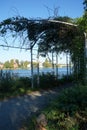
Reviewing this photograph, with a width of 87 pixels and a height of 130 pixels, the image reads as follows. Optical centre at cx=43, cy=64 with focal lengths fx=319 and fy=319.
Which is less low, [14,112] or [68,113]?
[68,113]

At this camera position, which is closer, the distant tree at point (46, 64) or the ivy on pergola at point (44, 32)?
the ivy on pergola at point (44, 32)

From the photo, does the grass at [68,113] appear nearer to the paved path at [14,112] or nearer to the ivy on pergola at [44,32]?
the paved path at [14,112]

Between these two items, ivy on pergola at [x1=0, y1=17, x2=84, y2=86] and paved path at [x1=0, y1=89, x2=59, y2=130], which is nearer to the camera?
paved path at [x1=0, y1=89, x2=59, y2=130]

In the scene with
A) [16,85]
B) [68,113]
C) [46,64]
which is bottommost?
[68,113]

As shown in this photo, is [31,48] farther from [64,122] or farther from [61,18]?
[64,122]

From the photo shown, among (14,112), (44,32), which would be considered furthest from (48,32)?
(14,112)

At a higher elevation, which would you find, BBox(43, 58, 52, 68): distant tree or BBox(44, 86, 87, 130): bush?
BBox(43, 58, 52, 68): distant tree

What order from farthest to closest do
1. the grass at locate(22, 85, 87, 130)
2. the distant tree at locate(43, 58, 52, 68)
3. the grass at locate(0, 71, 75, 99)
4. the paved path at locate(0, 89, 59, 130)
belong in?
the distant tree at locate(43, 58, 52, 68) < the grass at locate(0, 71, 75, 99) < the paved path at locate(0, 89, 59, 130) < the grass at locate(22, 85, 87, 130)

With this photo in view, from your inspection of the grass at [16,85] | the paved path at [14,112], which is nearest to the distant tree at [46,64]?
the grass at [16,85]

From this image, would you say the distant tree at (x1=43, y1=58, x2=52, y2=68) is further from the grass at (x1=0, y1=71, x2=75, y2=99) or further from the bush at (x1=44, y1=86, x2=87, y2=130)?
the bush at (x1=44, y1=86, x2=87, y2=130)

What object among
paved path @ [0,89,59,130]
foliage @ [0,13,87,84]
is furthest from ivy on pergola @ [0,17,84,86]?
paved path @ [0,89,59,130]

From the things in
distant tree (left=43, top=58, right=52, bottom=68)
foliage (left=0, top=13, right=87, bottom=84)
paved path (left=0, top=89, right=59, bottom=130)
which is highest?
foliage (left=0, top=13, right=87, bottom=84)

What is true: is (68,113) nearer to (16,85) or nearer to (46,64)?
(16,85)

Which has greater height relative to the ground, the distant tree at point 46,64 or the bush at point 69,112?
the distant tree at point 46,64
